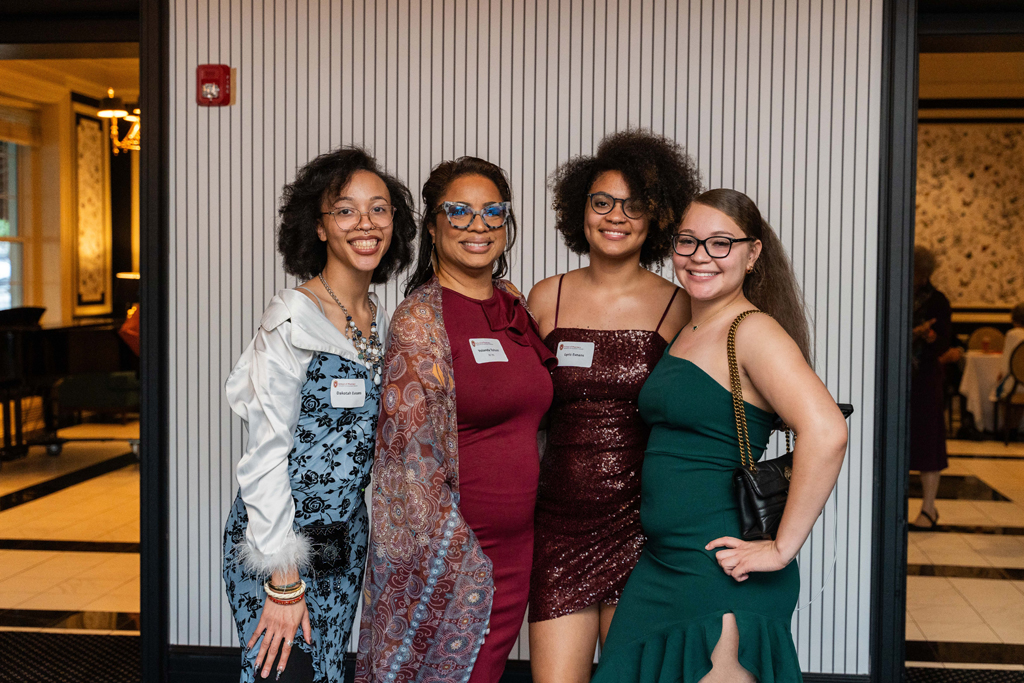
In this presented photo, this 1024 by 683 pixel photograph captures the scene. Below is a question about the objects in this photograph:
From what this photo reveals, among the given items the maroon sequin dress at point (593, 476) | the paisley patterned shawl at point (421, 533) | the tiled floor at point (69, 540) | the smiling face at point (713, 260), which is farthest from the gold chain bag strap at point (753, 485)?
the tiled floor at point (69, 540)

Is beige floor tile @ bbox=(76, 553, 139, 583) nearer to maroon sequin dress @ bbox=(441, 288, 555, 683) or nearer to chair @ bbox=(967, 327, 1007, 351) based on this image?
maroon sequin dress @ bbox=(441, 288, 555, 683)

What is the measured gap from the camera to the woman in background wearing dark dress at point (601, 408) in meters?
2.21

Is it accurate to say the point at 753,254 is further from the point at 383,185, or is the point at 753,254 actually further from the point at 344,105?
the point at 344,105

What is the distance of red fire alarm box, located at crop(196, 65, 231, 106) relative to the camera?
326 centimetres

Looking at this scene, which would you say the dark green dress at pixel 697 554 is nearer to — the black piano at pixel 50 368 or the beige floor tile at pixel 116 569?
the beige floor tile at pixel 116 569

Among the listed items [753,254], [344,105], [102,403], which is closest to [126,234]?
[102,403]

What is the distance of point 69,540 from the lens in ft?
17.7

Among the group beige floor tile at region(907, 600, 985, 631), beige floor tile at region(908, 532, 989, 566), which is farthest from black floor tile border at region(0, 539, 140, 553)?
beige floor tile at region(908, 532, 989, 566)

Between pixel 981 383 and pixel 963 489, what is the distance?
2.71 metres

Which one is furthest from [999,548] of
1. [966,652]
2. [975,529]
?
[966,652]

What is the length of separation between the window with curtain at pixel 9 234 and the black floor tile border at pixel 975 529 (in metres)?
9.92

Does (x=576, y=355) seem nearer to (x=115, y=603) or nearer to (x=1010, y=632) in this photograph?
(x=1010, y=632)

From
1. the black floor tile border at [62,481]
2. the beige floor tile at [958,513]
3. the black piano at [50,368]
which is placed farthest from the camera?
the black piano at [50,368]

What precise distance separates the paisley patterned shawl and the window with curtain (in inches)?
385
